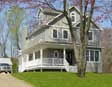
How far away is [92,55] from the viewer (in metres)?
37.8

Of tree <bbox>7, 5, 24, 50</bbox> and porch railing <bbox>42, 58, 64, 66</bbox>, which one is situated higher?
tree <bbox>7, 5, 24, 50</bbox>

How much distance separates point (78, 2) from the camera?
2342cm

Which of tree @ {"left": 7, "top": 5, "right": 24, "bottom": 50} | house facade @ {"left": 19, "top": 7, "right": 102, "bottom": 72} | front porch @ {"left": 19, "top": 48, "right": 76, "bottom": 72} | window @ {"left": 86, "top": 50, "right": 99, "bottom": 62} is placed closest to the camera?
front porch @ {"left": 19, "top": 48, "right": 76, "bottom": 72}

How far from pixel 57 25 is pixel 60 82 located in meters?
18.6

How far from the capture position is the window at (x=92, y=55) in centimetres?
3733

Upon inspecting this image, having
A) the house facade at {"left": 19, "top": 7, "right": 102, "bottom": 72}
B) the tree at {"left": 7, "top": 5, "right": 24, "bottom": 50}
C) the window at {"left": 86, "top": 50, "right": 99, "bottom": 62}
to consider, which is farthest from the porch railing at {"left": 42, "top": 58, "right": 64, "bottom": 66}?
the tree at {"left": 7, "top": 5, "right": 24, "bottom": 50}

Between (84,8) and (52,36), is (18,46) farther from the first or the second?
(84,8)

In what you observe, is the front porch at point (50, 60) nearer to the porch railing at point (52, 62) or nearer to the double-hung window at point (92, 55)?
the porch railing at point (52, 62)

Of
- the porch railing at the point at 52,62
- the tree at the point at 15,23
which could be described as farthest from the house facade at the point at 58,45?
the tree at the point at 15,23

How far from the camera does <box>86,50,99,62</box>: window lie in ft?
122

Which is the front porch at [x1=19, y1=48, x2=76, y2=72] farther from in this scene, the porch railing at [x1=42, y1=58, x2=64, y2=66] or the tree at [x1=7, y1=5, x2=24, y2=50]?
the tree at [x1=7, y1=5, x2=24, y2=50]

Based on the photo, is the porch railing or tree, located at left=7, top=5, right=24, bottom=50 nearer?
the porch railing

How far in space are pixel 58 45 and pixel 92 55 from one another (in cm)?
525

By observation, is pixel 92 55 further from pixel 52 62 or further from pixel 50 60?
pixel 50 60
